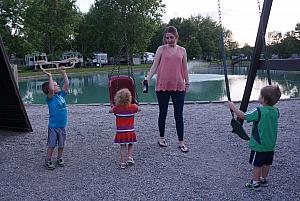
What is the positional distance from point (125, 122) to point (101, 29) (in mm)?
50236

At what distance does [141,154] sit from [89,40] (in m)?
53.3

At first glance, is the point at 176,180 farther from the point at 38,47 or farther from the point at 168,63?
the point at 38,47

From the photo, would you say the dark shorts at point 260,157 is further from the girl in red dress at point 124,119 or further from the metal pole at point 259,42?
the metal pole at point 259,42

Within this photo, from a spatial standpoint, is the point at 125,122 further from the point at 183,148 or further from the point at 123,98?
the point at 183,148

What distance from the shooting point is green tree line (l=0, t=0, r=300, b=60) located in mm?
37469

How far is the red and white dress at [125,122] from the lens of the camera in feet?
14.6

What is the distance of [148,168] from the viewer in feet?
14.2

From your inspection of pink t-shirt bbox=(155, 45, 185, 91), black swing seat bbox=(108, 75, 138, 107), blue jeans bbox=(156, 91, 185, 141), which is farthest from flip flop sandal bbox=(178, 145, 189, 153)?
black swing seat bbox=(108, 75, 138, 107)

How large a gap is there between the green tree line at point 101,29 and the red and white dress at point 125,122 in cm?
3002

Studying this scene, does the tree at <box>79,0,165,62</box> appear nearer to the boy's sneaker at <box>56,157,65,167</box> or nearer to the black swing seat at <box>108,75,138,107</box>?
the black swing seat at <box>108,75,138,107</box>

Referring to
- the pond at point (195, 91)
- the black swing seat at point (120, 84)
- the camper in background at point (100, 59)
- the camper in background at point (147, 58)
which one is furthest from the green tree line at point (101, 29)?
the black swing seat at point (120, 84)

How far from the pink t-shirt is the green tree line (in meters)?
29.3

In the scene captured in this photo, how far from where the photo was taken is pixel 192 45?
52.8m

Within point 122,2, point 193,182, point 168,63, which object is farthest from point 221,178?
point 122,2
